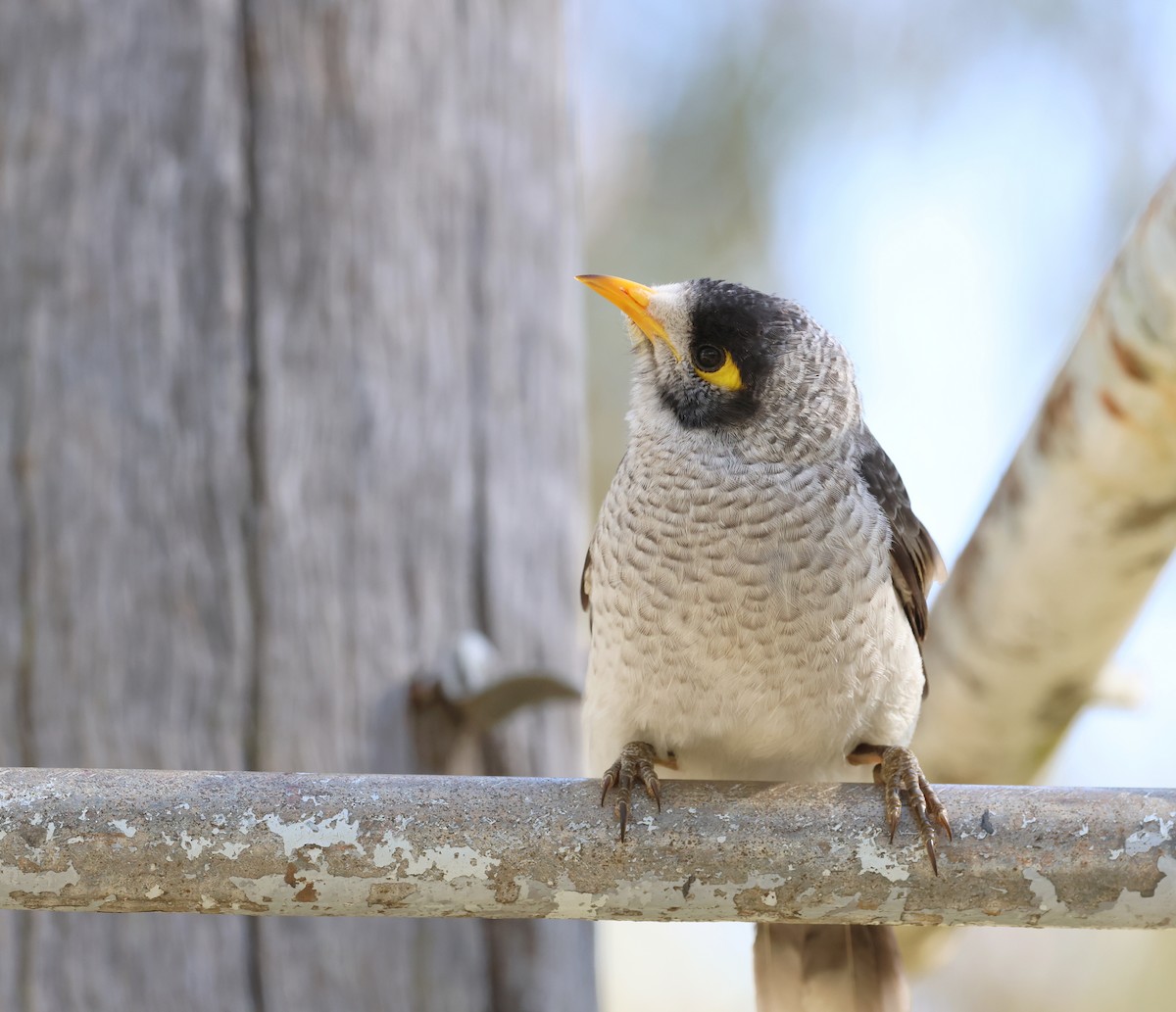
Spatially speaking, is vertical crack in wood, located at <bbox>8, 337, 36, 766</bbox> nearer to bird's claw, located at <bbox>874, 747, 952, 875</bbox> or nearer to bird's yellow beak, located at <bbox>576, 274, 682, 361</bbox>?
bird's yellow beak, located at <bbox>576, 274, 682, 361</bbox>

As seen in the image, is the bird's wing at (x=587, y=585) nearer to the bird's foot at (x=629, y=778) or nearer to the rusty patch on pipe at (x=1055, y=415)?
the bird's foot at (x=629, y=778)

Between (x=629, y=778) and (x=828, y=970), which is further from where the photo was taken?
(x=828, y=970)

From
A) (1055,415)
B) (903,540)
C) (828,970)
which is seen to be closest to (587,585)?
(903,540)

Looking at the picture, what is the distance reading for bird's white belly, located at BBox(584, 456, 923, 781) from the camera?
2.15 meters

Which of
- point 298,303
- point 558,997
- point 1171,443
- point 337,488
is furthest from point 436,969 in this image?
point 1171,443

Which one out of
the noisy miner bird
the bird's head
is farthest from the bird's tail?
the bird's head

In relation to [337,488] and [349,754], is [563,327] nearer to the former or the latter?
[337,488]

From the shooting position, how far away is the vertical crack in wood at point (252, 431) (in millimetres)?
2471

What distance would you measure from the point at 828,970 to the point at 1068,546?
3.20 ft

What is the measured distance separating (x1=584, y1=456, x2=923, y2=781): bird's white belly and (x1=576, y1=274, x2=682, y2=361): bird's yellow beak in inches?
13.3

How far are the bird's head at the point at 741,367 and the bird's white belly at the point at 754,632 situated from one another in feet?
0.50

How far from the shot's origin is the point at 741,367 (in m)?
2.35

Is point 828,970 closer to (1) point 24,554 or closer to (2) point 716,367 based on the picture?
(2) point 716,367

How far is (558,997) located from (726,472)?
4.08 ft
